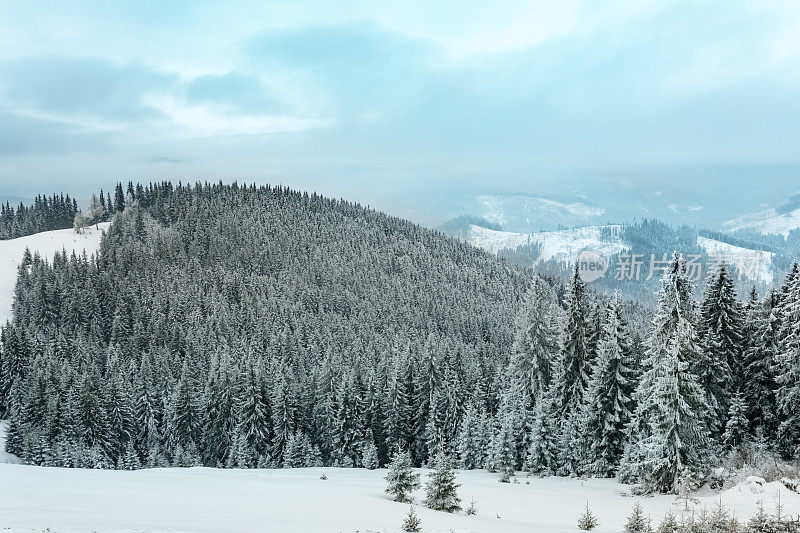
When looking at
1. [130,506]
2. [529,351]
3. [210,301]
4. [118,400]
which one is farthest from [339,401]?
[210,301]

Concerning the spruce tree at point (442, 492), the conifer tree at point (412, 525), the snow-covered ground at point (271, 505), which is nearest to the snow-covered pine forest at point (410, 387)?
the snow-covered ground at point (271, 505)

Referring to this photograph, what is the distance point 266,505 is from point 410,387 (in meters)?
47.1

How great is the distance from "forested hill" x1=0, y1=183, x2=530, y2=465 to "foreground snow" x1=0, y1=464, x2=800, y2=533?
37.0 m

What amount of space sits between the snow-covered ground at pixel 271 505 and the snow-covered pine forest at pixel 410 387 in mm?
3714

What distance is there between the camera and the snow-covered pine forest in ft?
95.0

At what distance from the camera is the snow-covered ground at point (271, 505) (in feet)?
42.7

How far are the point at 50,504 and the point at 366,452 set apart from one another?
142ft

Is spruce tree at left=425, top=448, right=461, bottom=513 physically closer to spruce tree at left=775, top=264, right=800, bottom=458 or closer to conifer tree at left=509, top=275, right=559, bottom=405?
conifer tree at left=509, top=275, right=559, bottom=405

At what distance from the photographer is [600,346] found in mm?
32281

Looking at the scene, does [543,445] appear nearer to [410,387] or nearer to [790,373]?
[790,373]

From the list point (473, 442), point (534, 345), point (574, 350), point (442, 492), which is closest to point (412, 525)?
point (442, 492)

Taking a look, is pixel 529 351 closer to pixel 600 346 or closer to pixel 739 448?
pixel 600 346

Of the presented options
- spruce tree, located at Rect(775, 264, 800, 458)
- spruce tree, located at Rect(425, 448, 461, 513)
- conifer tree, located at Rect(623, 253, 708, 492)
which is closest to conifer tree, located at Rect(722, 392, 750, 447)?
spruce tree, located at Rect(775, 264, 800, 458)

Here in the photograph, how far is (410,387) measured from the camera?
206 ft
